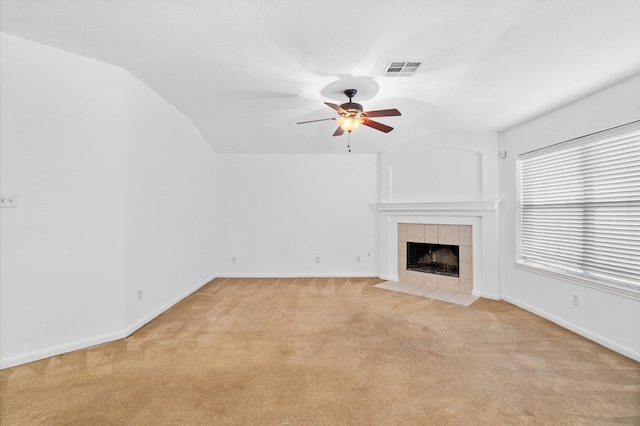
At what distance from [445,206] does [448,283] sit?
1.27m

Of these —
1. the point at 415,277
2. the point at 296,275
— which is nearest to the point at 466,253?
the point at 415,277

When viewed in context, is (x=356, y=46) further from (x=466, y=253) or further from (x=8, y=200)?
(x=466, y=253)

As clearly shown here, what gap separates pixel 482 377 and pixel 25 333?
12.5ft

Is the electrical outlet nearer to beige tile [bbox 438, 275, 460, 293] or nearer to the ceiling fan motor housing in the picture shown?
the ceiling fan motor housing

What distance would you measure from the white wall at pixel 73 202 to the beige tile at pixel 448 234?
14.0 ft

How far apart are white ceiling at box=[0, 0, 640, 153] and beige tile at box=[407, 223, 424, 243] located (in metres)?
2.03

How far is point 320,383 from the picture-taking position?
2.01m

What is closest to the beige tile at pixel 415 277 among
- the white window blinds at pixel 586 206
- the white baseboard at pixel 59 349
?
the white window blinds at pixel 586 206

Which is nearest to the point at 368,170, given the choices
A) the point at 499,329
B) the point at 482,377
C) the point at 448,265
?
the point at 448,265

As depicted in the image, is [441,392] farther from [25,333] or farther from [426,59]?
[25,333]

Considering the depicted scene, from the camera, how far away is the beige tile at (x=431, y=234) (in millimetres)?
4570

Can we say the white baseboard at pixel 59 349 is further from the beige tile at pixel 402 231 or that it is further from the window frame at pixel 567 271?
the window frame at pixel 567 271

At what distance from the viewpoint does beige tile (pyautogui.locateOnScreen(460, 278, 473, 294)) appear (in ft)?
13.8

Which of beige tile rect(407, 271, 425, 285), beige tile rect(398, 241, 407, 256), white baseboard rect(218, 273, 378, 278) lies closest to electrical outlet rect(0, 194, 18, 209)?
white baseboard rect(218, 273, 378, 278)
